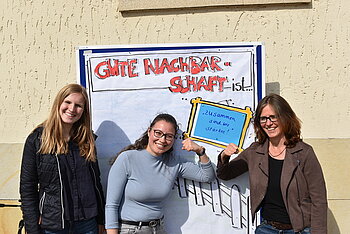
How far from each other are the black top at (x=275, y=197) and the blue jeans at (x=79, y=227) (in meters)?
1.19

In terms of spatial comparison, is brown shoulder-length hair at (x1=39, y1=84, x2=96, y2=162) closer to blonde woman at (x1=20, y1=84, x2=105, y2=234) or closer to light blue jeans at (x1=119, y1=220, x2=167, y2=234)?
blonde woman at (x1=20, y1=84, x2=105, y2=234)

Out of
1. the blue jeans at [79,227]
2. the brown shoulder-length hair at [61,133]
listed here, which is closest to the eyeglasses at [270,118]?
the brown shoulder-length hair at [61,133]

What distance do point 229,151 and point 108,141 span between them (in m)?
0.97

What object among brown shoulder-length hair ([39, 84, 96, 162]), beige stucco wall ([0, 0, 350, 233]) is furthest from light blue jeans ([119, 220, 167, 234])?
beige stucco wall ([0, 0, 350, 233])

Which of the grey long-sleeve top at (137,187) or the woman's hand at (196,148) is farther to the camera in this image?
the woman's hand at (196,148)

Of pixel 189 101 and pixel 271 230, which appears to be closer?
pixel 271 230

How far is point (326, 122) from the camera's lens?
3.08 metres

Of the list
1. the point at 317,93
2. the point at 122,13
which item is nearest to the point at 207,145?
the point at 317,93

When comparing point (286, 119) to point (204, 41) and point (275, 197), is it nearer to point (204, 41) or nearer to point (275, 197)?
point (275, 197)

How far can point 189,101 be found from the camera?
3.00 m

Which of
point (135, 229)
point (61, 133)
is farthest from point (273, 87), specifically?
point (61, 133)

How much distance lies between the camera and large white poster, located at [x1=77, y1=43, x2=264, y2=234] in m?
2.97

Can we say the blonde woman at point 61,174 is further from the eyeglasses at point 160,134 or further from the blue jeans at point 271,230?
the blue jeans at point 271,230

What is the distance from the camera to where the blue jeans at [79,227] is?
2.49m
